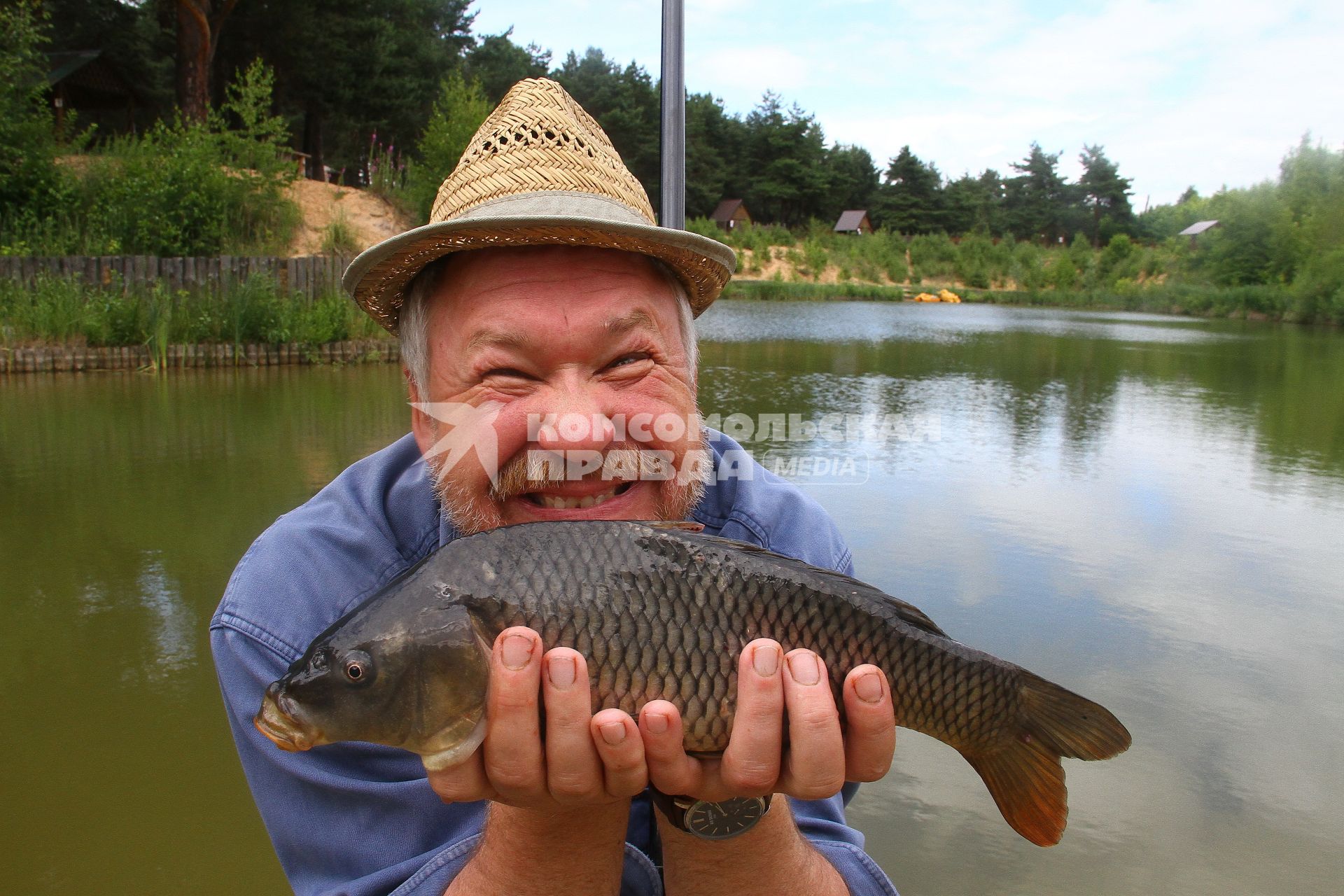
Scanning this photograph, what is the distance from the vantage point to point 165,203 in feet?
44.5

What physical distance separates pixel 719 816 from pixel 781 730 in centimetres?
26

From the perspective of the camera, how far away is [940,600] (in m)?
4.57

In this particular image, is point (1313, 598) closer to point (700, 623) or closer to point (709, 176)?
point (700, 623)

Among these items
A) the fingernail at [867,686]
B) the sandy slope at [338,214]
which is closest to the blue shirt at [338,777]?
the fingernail at [867,686]

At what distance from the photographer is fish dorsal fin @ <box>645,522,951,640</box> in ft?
4.75

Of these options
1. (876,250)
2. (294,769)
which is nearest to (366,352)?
(294,769)

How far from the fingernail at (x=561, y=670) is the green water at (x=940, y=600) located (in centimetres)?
193

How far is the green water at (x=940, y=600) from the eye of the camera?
9.38 feet

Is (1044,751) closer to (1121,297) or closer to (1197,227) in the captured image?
(1121,297)

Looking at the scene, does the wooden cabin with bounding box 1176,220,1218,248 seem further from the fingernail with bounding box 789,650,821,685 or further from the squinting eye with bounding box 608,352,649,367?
the fingernail with bounding box 789,650,821,685

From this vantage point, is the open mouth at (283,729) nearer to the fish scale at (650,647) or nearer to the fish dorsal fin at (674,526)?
the fish scale at (650,647)

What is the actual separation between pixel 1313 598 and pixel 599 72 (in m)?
54.0

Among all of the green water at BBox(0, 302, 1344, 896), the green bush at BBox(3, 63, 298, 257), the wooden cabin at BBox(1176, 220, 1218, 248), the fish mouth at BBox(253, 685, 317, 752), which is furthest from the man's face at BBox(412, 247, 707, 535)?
the wooden cabin at BBox(1176, 220, 1218, 248)

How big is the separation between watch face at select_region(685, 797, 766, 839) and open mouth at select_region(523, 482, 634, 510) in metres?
0.58
